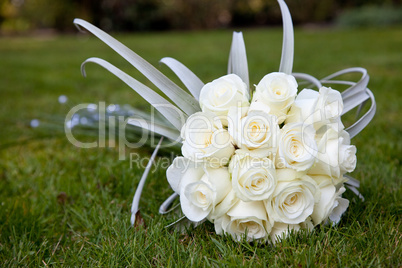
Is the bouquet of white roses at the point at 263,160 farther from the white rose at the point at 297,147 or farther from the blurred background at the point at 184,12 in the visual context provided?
the blurred background at the point at 184,12

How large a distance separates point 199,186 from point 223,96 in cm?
31

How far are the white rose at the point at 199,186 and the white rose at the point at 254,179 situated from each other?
2.2 inches

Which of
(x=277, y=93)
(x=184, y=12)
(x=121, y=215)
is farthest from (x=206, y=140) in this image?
(x=184, y=12)

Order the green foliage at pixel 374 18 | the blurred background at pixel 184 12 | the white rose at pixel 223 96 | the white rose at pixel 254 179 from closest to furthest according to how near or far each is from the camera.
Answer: the white rose at pixel 254 179, the white rose at pixel 223 96, the green foliage at pixel 374 18, the blurred background at pixel 184 12

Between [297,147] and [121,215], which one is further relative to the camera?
[121,215]

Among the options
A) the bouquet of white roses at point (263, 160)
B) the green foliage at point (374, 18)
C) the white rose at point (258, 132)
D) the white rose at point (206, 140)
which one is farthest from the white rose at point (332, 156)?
the green foliage at point (374, 18)

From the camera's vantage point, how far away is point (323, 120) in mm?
1329

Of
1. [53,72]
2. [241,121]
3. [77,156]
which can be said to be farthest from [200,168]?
[53,72]

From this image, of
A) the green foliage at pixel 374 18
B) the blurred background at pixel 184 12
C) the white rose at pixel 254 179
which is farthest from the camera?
the blurred background at pixel 184 12

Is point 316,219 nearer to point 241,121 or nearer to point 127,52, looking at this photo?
point 241,121

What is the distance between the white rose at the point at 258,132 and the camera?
1255mm

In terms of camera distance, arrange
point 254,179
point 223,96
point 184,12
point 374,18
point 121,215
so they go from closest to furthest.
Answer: point 254,179, point 223,96, point 121,215, point 374,18, point 184,12

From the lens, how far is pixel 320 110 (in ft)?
4.38

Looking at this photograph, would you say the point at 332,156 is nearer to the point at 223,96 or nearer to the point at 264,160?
the point at 264,160
